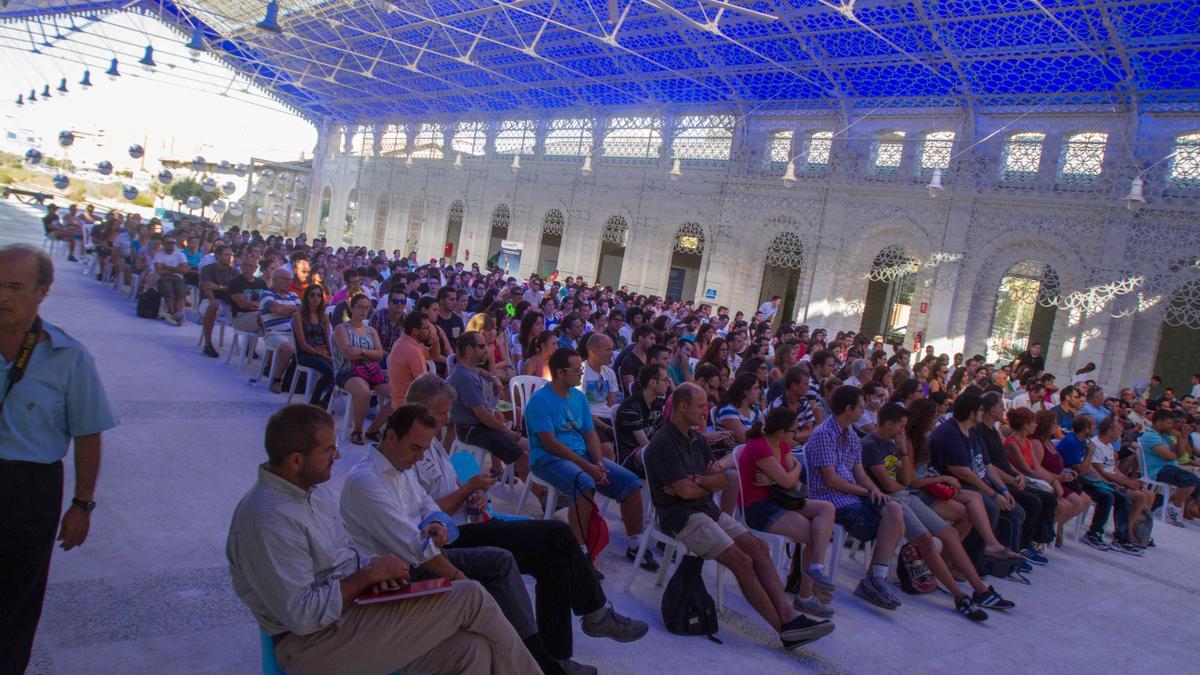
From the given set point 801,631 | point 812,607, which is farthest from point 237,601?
point 812,607

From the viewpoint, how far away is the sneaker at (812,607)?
446cm

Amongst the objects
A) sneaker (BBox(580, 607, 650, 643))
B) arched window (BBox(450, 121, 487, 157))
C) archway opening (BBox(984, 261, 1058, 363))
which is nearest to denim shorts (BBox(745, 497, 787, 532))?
sneaker (BBox(580, 607, 650, 643))

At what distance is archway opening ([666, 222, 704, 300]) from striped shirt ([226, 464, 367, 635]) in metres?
21.1

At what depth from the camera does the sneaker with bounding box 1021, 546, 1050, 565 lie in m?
7.02

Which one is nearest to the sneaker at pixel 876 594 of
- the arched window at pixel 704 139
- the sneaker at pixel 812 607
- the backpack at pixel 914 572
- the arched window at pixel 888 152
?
the backpack at pixel 914 572

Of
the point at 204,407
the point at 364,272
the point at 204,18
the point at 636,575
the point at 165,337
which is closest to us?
the point at 636,575

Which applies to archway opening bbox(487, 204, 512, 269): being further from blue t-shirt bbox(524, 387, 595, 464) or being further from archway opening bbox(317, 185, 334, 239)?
blue t-shirt bbox(524, 387, 595, 464)

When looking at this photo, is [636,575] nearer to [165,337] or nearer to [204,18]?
[165,337]

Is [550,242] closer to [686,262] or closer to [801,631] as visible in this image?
[686,262]

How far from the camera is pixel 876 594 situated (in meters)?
5.09

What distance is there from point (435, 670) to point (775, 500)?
2.74 meters

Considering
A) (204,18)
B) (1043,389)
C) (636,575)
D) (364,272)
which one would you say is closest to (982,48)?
(1043,389)

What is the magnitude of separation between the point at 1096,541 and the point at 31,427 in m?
9.12

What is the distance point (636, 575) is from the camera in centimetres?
486
